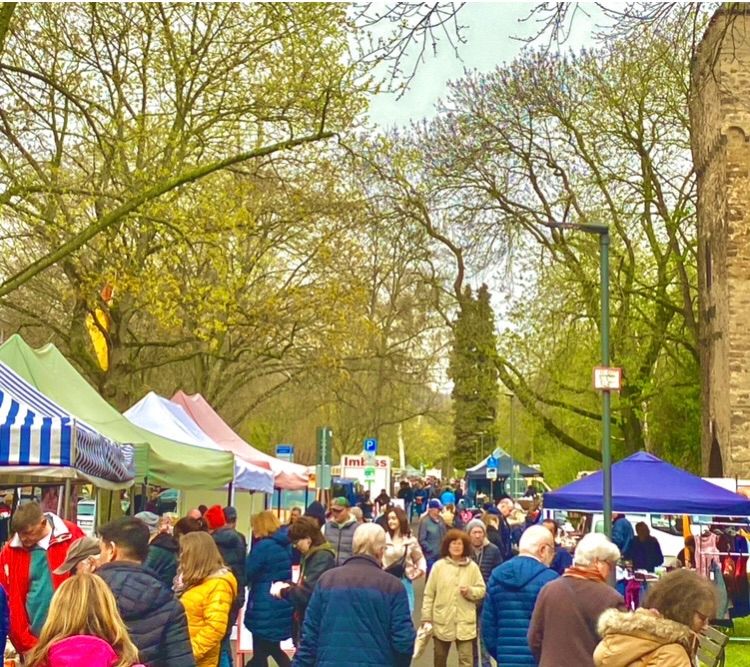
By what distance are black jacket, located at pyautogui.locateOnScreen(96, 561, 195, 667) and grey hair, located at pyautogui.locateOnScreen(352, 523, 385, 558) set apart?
63.0 inches

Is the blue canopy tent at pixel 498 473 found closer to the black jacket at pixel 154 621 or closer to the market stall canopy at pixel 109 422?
the market stall canopy at pixel 109 422

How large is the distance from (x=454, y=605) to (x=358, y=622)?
413cm

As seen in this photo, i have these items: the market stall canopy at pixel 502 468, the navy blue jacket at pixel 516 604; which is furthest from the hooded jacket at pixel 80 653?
the market stall canopy at pixel 502 468

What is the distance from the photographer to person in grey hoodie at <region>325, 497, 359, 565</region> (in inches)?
607

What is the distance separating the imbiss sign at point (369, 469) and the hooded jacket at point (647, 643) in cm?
3263

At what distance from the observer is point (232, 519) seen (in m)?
14.8

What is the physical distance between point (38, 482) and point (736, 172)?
769 inches

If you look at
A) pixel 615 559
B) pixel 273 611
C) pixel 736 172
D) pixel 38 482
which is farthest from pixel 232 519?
pixel 736 172

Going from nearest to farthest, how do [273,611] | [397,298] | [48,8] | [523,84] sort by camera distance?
[273,611] → [48,8] → [523,84] → [397,298]

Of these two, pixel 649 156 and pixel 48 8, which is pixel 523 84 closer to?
pixel 649 156

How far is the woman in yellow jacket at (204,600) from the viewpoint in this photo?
8.10 metres

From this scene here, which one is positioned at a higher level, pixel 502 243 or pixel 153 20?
pixel 153 20

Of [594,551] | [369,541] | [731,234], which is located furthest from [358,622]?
[731,234]

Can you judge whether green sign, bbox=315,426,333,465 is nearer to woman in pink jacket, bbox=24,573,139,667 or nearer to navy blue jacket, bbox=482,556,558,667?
navy blue jacket, bbox=482,556,558,667
